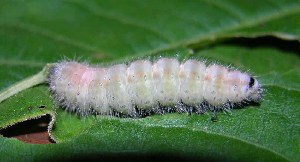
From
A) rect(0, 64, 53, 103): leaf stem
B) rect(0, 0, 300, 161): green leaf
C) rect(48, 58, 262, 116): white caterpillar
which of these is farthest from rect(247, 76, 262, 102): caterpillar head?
rect(0, 64, 53, 103): leaf stem

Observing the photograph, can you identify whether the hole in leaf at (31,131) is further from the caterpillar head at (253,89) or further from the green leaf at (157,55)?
the caterpillar head at (253,89)

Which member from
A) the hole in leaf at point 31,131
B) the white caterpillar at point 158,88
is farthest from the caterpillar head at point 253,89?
the hole in leaf at point 31,131

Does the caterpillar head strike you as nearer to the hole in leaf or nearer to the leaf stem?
the hole in leaf

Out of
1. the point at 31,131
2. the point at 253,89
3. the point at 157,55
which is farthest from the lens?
the point at 157,55

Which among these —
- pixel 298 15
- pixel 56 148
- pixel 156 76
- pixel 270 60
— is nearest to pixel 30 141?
pixel 56 148

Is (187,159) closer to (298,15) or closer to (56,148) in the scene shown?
(56,148)

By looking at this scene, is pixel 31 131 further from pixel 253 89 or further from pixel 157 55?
pixel 253 89

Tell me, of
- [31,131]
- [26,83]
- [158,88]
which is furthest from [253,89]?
[26,83]
